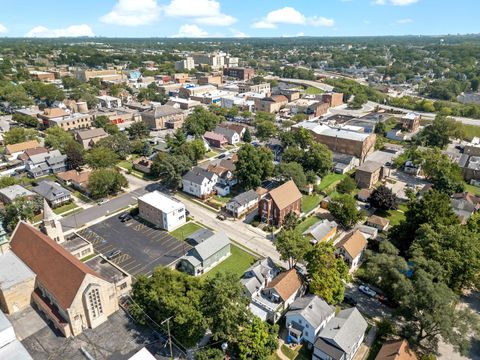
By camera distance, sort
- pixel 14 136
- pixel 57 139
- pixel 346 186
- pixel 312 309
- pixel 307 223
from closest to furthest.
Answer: pixel 312 309 < pixel 307 223 < pixel 346 186 < pixel 57 139 < pixel 14 136

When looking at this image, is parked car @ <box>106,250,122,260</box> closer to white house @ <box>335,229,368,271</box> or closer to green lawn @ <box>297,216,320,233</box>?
green lawn @ <box>297,216,320,233</box>

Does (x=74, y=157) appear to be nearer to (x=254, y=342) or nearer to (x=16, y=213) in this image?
(x=16, y=213)

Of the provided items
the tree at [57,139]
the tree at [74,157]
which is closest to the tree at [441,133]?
the tree at [74,157]

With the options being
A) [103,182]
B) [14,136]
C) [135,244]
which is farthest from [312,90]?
[135,244]

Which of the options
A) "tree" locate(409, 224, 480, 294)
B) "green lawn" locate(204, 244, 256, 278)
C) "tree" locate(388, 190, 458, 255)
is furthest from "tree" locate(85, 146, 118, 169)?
"tree" locate(409, 224, 480, 294)

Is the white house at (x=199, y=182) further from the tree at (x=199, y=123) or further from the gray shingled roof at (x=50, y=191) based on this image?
the tree at (x=199, y=123)

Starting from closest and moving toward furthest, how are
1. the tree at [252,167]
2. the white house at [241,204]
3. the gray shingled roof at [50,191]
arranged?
1. the white house at [241,204]
2. the gray shingled roof at [50,191]
3. the tree at [252,167]
